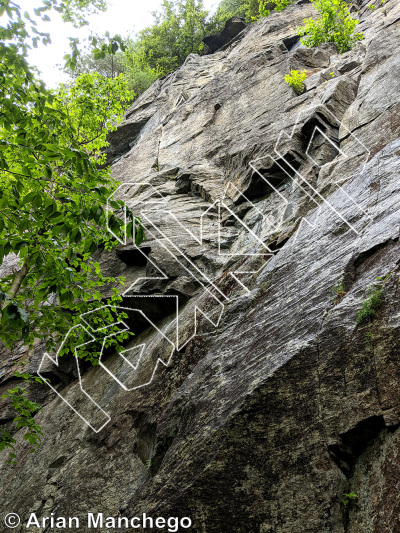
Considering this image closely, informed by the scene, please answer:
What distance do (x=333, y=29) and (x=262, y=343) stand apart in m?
14.9

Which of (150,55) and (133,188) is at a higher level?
(150,55)

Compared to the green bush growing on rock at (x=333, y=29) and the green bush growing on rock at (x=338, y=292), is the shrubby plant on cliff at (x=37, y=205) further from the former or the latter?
the green bush growing on rock at (x=333, y=29)

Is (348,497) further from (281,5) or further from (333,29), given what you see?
(281,5)

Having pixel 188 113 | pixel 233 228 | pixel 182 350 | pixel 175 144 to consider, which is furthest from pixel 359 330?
pixel 188 113

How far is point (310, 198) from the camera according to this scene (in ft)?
26.7

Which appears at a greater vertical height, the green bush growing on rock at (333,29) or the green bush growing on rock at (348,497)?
the green bush growing on rock at (333,29)

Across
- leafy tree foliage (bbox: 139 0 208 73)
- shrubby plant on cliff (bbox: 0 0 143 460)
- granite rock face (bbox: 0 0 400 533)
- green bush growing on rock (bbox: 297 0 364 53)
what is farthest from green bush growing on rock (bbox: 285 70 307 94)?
leafy tree foliage (bbox: 139 0 208 73)

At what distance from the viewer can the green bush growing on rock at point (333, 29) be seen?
1523 cm

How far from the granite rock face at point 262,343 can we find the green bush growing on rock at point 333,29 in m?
1.21

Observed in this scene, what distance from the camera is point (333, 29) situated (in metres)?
15.6

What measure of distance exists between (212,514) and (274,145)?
26.8 feet

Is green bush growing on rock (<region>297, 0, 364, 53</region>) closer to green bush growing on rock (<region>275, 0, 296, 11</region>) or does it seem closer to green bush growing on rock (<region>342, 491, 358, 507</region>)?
green bush growing on rock (<region>275, 0, 296, 11</region>)

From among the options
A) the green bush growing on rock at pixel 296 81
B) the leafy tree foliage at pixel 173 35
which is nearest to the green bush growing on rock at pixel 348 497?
the green bush growing on rock at pixel 296 81

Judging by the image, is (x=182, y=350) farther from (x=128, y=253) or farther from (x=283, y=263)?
(x=128, y=253)
